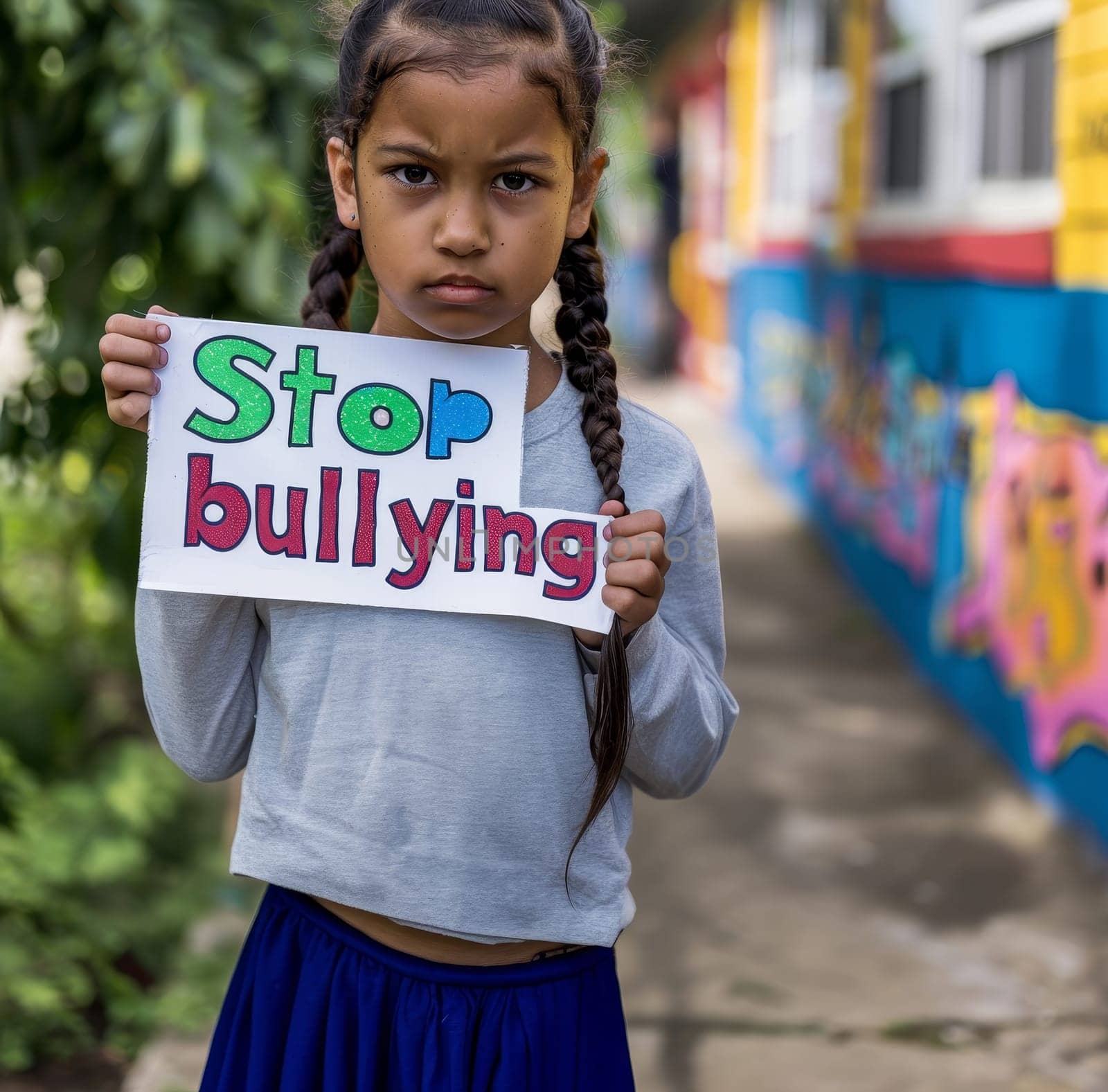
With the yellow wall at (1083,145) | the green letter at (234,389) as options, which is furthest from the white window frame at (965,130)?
the green letter at (234,389)

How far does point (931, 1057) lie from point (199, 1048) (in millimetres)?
1451

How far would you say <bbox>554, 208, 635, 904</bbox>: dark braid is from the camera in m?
1.50

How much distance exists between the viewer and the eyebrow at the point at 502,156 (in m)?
1.43

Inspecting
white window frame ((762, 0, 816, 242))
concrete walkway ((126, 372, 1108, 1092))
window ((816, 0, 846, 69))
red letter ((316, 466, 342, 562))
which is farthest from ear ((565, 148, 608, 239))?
white window frame ((762, 0, 816, 242))

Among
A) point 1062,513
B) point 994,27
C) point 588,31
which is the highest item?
point 994,27

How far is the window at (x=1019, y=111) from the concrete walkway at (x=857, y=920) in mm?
1815

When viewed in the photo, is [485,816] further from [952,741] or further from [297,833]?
[952,741]

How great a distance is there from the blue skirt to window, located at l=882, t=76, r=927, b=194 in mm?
4976

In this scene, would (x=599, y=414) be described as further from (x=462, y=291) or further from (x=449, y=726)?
(x=449, y=726)

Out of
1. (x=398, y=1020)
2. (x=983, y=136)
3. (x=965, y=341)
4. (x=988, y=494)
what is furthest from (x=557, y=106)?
(x=983, y=136)

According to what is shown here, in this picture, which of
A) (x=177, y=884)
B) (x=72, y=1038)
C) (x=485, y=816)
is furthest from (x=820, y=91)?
(x=485, y=816)

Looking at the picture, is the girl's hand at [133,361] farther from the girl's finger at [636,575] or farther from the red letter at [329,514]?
the girl's finger at [636,575]

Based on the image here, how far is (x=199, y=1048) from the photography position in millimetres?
2959

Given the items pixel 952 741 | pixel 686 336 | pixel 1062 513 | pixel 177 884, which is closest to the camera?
pixel 177 884
